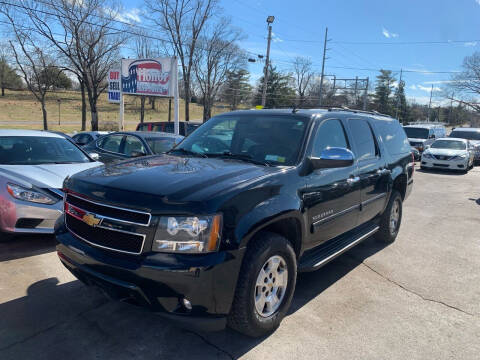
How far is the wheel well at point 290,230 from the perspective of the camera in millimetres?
3029

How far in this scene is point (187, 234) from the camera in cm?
241

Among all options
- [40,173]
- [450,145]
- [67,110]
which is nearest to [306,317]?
[40,173]

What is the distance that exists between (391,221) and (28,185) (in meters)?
5.08

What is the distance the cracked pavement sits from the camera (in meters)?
2.79

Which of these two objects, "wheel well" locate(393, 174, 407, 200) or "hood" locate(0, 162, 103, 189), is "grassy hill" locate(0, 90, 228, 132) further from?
"wheel well" locate(393, 174, 407, 200)

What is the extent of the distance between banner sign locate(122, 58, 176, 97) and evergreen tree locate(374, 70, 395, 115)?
70665 mm

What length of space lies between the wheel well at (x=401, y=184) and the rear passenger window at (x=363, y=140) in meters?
0.96

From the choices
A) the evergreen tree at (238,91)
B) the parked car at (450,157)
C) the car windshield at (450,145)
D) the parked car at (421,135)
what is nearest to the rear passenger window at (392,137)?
the parked car at (450,157)

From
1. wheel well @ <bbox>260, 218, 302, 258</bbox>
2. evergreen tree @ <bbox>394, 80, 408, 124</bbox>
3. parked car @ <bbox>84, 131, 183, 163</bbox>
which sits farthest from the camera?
evergreen tree @ <bbox>394, 80, 408, 124</bbox>

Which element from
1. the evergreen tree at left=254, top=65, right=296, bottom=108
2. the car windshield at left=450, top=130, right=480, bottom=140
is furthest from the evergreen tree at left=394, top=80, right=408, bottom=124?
the car windshield at left=450, top=130, right=480, bottom=140

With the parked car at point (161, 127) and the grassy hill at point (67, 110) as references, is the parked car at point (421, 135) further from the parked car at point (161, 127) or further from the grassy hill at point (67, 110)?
the grassy hill at point (67, 110)

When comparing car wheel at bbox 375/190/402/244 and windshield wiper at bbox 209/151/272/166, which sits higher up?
windshield wiper at bbox 209/151/272/166

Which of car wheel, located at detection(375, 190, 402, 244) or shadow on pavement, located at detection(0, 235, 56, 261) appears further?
car wheel, located at detection(375, 190, 402, 244)

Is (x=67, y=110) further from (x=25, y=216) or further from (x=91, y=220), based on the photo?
(x=91, y=220)
